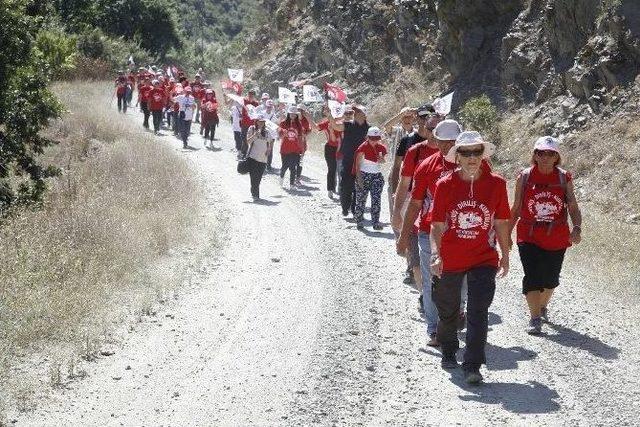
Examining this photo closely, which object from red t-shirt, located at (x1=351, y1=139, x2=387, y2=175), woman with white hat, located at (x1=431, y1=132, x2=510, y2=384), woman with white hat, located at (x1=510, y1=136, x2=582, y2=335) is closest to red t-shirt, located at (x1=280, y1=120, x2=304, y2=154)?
red t-shirt, located at (x1=351, y1=139, x2=387, y2=175)

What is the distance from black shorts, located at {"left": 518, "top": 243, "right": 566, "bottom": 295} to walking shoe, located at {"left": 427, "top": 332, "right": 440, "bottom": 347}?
47.9 inches

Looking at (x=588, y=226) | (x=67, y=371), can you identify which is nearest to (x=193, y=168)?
(x=588, y=226)

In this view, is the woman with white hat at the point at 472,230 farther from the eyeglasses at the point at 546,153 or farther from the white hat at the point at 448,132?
the eyeglasses at the point at 546,153

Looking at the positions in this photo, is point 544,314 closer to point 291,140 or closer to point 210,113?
point 291,140

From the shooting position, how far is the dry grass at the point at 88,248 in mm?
8680

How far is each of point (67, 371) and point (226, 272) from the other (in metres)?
4.42

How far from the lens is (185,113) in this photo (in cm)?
2833

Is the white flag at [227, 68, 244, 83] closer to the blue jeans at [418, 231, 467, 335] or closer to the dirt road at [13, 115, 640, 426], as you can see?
the dirt road at [13, 115, 640, 426]

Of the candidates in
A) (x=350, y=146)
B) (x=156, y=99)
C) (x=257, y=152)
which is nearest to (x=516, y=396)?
(x=350, y=146)

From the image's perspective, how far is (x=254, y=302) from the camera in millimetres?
10430

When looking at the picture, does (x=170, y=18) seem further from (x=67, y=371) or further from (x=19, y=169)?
(x=67, y=371)

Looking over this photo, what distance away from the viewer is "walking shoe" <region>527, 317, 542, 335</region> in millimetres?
9273

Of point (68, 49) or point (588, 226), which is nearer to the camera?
point (588, 226)

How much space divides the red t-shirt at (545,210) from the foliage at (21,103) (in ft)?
27.8
